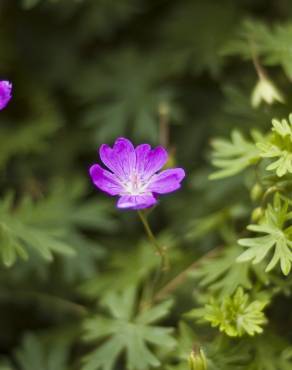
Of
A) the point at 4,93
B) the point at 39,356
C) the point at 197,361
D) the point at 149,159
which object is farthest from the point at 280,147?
the point at 39,356

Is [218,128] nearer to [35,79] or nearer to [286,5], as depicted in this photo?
[286,5]

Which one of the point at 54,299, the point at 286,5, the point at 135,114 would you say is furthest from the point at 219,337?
the point at 286,5

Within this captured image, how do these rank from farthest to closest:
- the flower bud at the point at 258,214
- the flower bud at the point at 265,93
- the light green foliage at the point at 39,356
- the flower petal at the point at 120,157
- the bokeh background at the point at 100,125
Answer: the bokeh background at the point at 100,125 → the light green foliage at the point at 39,356 → the flower bud at the point at 265,93 → the flower bud at the point at 258,214 → the flower petal at the point at 120,157

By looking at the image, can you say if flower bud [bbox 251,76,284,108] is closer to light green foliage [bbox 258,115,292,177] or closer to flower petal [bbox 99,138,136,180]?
light green foliage [bbox 258,115,292,177]

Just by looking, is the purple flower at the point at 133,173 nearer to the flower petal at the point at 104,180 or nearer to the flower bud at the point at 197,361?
the flower petal at the point at 104,180

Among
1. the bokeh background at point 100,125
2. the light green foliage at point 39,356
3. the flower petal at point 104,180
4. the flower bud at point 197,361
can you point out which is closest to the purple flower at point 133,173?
the flower petal at point 104,180

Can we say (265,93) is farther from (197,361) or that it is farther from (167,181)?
(197,361)

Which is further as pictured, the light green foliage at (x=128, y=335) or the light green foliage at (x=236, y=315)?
the light green foliage at (x=128, y=335)
